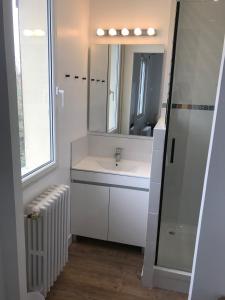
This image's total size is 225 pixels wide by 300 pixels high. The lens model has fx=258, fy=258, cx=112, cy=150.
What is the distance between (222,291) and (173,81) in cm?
159

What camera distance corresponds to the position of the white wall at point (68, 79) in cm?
205

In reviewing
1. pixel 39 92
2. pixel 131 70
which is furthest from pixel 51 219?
pixel 131 70

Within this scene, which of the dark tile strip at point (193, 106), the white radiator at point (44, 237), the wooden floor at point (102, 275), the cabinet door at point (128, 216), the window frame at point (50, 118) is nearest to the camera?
the white radiator at point (44, 237)

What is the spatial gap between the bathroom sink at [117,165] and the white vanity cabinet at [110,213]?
355 mm

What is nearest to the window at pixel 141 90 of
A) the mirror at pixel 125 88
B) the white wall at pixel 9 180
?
the mirror at pixel 125 88

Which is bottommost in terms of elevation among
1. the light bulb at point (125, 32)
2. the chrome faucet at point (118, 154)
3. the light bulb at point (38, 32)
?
the chrome faucet at point (118, 154)

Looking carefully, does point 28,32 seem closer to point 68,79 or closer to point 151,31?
point 68,79

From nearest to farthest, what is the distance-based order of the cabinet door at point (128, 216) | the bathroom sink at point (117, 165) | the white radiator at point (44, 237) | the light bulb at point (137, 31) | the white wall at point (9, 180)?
the white wall at point (9, 180)
the white radiator at point (44, 237)
the cabinet door at point (128, 216)
the light bulb at point (137, 31)
the bathroom sink at point (117, 165)

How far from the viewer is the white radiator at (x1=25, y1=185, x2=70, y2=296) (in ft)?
5.70

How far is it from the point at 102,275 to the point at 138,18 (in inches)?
94.9

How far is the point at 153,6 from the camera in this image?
2438 mm

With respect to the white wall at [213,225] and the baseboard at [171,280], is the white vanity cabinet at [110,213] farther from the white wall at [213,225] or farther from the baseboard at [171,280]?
the white wall at [213,225]

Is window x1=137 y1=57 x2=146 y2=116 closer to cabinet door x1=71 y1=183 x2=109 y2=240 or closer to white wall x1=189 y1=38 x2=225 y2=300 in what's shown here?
cabinet door x1=71 y1=183 x2=109 y2=240

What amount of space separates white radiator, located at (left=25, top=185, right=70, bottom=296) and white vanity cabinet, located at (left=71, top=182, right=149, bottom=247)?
0.51 metres
